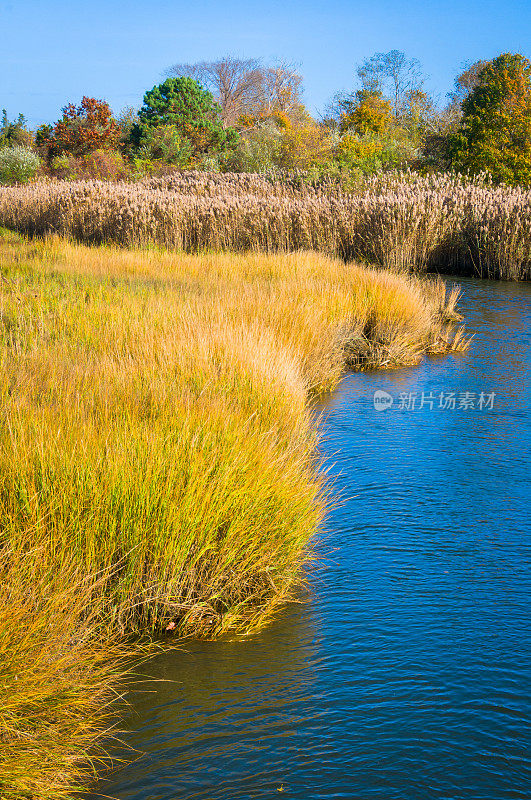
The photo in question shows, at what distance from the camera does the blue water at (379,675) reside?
2.47 metres

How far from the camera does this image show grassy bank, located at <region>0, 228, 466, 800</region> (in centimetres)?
242

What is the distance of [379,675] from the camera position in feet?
9.82

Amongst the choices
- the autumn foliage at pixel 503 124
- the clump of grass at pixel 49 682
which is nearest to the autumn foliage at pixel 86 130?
the autumn foliage at pixel 503 124

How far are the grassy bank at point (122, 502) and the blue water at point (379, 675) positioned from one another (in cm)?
23

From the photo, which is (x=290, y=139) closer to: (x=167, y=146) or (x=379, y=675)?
(x=167, y=146)

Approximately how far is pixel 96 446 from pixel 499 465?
3119 mm

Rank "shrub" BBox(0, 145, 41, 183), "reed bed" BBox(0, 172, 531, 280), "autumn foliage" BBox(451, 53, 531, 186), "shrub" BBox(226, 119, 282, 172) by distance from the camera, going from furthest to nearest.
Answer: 1. "shrub" BBox(0, 145, 41, 183)
2. "shrub" BBox(226, 119, 282, 172)
3. "autumn foliage" BBox(451, 53, 531, 186)
4. "reed bed" BBox(0, 172, 531, 280)

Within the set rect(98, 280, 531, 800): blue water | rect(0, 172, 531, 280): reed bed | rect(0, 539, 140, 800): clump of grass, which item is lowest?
rect(98, 280, 531, 800): blue water

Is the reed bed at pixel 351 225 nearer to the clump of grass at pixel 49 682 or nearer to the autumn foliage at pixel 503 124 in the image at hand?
the autumn foliage at pixel 503 124

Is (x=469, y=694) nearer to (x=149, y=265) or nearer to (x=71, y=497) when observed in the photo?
(x=71, y=497)

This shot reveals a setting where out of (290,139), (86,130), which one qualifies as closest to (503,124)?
(290,139)

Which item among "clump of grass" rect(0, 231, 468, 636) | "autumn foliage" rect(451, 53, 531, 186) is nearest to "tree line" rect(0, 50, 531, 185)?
"autumn foliage" rect(451, 53, 531, 186)

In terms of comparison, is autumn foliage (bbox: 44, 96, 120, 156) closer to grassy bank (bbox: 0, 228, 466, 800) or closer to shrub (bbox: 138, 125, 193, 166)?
shrub (bbox: 138, 125, 193, 166)

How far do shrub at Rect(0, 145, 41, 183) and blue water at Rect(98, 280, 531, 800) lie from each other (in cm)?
2951
